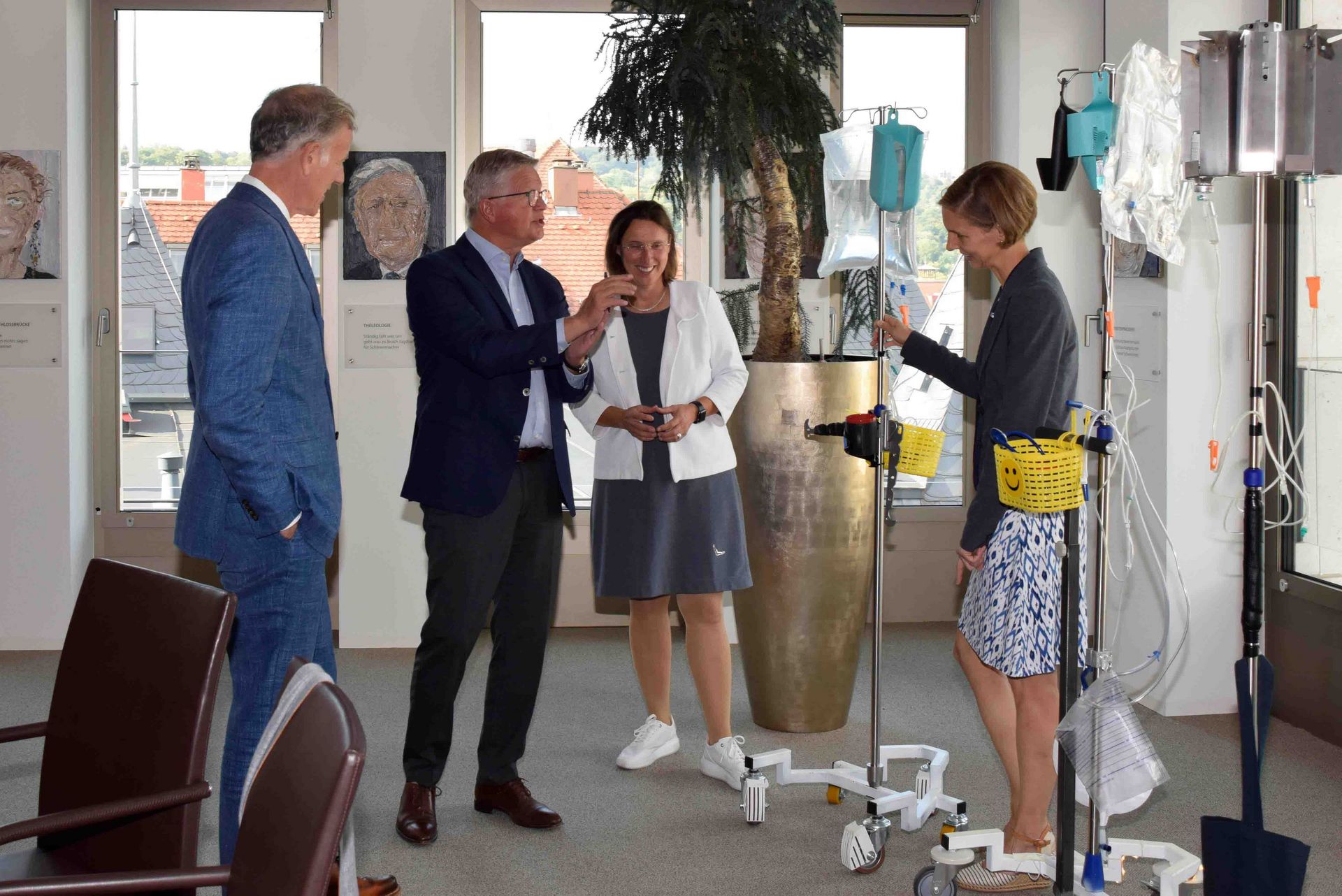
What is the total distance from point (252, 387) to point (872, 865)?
175cm

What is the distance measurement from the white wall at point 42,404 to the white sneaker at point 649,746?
2630 mm

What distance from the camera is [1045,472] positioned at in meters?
2.35

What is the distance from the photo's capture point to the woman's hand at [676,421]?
3439 mm

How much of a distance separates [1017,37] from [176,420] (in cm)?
384

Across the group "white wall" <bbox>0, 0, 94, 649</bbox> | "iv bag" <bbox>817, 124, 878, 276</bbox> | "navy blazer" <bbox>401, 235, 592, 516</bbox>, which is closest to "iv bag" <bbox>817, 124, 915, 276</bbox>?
"iv bag" <bbox>817, 124, 878, 276</bbox>

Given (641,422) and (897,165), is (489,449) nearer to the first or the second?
(641,422)

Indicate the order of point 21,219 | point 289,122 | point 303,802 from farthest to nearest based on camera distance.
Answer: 1. point 21,219
2. point 289,122
3. point 303,802

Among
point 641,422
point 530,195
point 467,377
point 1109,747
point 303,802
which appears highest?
point 530,195

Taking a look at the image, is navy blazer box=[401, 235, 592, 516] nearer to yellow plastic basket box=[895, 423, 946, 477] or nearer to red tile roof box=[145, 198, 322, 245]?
yellow plastic basket box=[895, 423, 946, 477]

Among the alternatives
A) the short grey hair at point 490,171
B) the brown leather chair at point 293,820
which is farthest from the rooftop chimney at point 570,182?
the brown leather chair at point 293,820

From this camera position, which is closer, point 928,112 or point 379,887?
point 379,887

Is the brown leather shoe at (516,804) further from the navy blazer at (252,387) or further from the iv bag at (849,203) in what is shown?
the iv bag at (849,203)

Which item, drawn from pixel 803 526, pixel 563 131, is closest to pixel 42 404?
pixel 563 131

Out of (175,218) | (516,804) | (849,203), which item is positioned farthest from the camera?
(175,218)
